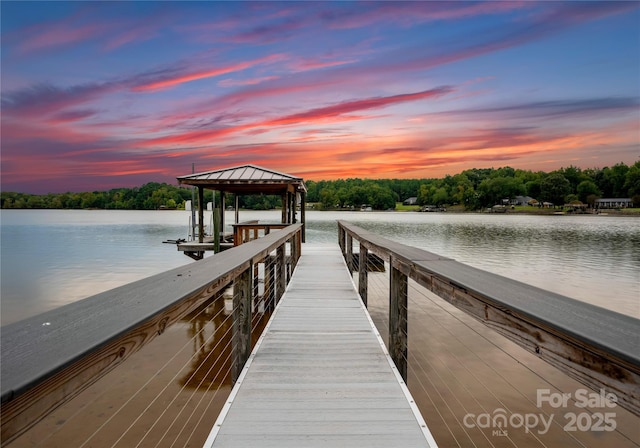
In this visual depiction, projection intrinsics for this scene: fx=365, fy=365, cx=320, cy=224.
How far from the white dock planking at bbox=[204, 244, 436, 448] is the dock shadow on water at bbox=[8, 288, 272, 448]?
0.85 meters

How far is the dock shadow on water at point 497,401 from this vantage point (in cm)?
460

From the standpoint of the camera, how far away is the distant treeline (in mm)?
87438

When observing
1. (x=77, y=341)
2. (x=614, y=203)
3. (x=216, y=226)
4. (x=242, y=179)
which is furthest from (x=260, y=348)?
(x=614, y=203)

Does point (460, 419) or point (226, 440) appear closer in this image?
point (226, 440)

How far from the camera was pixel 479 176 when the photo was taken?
113625 millimetres

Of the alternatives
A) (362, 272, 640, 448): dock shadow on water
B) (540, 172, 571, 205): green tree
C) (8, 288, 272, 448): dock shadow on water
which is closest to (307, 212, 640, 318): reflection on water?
(362, 272, 640, 448): dock shadow on water

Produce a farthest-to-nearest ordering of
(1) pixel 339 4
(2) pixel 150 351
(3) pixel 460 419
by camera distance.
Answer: (1) pixel 339 4, (2) pixel 150 351, (3) pixel 460 419

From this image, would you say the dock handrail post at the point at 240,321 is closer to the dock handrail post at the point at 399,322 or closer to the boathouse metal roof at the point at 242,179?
the dock handrail post at the point at 399,322

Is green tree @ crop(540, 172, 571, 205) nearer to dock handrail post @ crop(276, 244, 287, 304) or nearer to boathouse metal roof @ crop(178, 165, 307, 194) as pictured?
boathouse metal roof @ crop(178, 165, 307, 194)

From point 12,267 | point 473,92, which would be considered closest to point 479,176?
point 473,92

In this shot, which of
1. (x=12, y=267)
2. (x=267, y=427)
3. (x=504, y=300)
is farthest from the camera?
(x=12, y=267)

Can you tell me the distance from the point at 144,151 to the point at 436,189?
289ft

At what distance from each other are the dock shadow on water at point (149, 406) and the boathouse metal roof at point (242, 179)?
5500mm

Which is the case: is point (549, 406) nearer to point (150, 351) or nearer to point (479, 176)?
point (150, 351)
